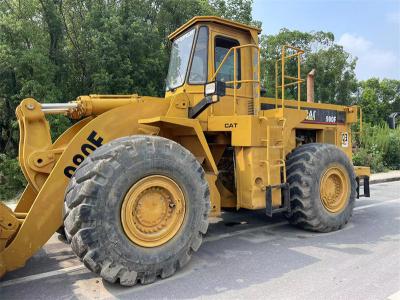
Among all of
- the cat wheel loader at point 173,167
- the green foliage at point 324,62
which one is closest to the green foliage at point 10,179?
the cat wheel loader at point 173,167

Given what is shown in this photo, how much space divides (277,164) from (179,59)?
2338 millimetres

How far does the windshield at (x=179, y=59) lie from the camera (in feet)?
18.8

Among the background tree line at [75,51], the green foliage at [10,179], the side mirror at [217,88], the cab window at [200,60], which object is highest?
the background tree line at [75,51]

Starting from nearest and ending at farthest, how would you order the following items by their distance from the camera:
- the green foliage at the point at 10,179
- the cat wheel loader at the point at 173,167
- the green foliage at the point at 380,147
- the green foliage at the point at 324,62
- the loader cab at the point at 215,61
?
1. the cat wheel loader at the point at 173,167
2. the loader cab at the point at 215,61
3. the green foliage at the point at 10,179
4. the green foliage at the point at 380,147
5. the green foliage at the point at 324,62

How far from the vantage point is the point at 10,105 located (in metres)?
12.3

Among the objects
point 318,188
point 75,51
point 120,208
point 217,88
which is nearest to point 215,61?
point 217,88

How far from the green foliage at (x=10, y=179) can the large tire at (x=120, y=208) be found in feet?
26.7

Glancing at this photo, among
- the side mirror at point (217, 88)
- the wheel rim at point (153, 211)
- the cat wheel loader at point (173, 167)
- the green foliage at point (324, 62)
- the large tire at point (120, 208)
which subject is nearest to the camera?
the large tire at point (120, 208)

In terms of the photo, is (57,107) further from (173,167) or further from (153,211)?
(153,211)

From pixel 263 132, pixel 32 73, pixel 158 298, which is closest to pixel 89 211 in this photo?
pixel 158 298

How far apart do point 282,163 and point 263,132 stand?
22.3 inches

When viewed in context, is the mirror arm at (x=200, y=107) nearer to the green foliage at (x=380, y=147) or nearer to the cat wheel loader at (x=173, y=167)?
the cat wheel loader at (x=173, y=167)

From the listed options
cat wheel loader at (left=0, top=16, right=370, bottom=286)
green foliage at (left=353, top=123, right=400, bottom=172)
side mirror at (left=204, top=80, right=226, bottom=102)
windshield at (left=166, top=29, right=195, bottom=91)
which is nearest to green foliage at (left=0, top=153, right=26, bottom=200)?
cat wheel loader at (left=0, top=16, right=370, bottom=286)

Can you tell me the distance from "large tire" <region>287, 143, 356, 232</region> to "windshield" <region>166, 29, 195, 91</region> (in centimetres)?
220
